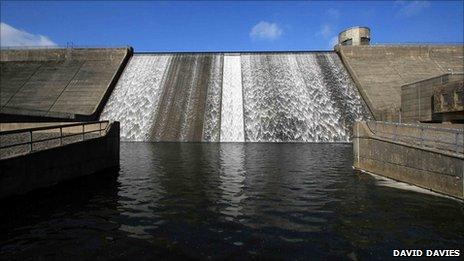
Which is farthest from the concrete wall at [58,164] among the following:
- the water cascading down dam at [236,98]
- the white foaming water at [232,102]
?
the white foaming water at [232,102]

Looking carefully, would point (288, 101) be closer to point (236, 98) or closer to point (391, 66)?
point (236, 98)

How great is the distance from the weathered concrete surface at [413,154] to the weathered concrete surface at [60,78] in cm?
2465

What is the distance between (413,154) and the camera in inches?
542

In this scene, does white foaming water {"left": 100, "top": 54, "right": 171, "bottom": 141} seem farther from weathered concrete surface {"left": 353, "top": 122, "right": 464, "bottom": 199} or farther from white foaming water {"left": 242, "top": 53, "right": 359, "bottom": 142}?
weathered concrete surface {"left": 353, "top": 122, "right": 464, "bottom": 199}

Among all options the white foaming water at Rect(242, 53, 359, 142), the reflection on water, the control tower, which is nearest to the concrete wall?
the reflection on water

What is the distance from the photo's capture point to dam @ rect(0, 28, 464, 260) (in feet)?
26.7

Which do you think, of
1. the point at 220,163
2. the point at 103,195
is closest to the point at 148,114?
the point at 220,163

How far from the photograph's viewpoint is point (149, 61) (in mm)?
49875

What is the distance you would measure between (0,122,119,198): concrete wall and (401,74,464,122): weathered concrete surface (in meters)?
18.5

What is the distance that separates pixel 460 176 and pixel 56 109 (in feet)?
120

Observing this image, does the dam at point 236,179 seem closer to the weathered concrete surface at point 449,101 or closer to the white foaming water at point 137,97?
the weathered concrete surface at point 449,101

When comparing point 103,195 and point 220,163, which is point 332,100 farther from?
point 103,195

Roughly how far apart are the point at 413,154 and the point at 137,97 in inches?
1296

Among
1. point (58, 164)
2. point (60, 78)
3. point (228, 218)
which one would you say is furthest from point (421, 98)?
point (60, 78)
